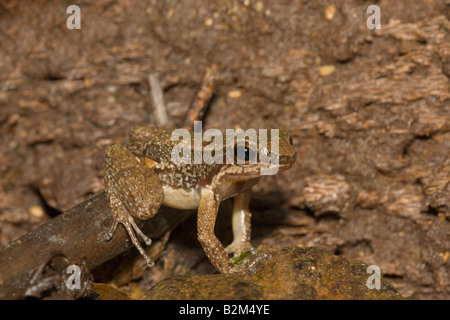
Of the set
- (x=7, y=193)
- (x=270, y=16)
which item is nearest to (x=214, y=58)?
(x=270, y=16)

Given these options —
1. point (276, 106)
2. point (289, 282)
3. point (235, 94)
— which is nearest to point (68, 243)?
point (289, 282)

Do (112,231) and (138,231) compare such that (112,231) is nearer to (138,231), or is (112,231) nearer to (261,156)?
(138,231)

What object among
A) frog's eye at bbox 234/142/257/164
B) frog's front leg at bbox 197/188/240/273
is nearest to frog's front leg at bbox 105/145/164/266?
frog's front leg at bbox 197/188/240/273

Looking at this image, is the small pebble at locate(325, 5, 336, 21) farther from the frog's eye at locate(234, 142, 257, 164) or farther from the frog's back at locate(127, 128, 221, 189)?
the frog's back at locate(127, 128, 221, 189)

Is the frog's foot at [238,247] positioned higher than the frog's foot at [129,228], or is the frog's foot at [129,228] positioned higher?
the frog's foot at [129,228]

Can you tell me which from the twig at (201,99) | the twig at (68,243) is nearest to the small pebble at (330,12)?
the twig at (201,99)

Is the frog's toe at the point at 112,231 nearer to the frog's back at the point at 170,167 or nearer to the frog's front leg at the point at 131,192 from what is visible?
the frog's front leg at the point at 131,192
